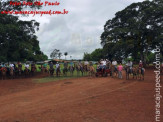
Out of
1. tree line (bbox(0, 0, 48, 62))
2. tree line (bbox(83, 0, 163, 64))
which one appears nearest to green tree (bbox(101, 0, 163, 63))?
tree line (bbox(83, 0, 163, 64))

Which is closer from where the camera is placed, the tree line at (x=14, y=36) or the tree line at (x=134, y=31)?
the tree line at (x=14, y=36)

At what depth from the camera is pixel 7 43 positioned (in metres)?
22.1

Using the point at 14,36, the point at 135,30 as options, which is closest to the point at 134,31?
the point at 135,30

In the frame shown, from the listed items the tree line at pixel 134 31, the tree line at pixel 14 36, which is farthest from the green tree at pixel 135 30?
the tree line at pixel 14 36

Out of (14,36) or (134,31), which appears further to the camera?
(134,31)

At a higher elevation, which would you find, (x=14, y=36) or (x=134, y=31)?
(x=134, y=31)

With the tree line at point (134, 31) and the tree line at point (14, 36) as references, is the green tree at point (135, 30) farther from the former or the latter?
the tree line at point (14, 36)

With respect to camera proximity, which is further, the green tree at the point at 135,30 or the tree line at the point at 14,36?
the green tree at the point at 135,30

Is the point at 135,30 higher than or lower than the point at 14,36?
higher

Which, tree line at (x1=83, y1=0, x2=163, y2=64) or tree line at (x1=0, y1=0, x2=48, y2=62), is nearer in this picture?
tree line at (x1=0, y1=0, x2=48, y2=62)

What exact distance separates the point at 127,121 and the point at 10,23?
72.2ft

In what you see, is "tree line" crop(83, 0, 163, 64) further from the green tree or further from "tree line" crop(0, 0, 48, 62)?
"tree line" crop(0, 0, 48, 62)

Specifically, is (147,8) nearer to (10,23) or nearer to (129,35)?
(129,35)

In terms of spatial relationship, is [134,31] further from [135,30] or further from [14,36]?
[14,36]
